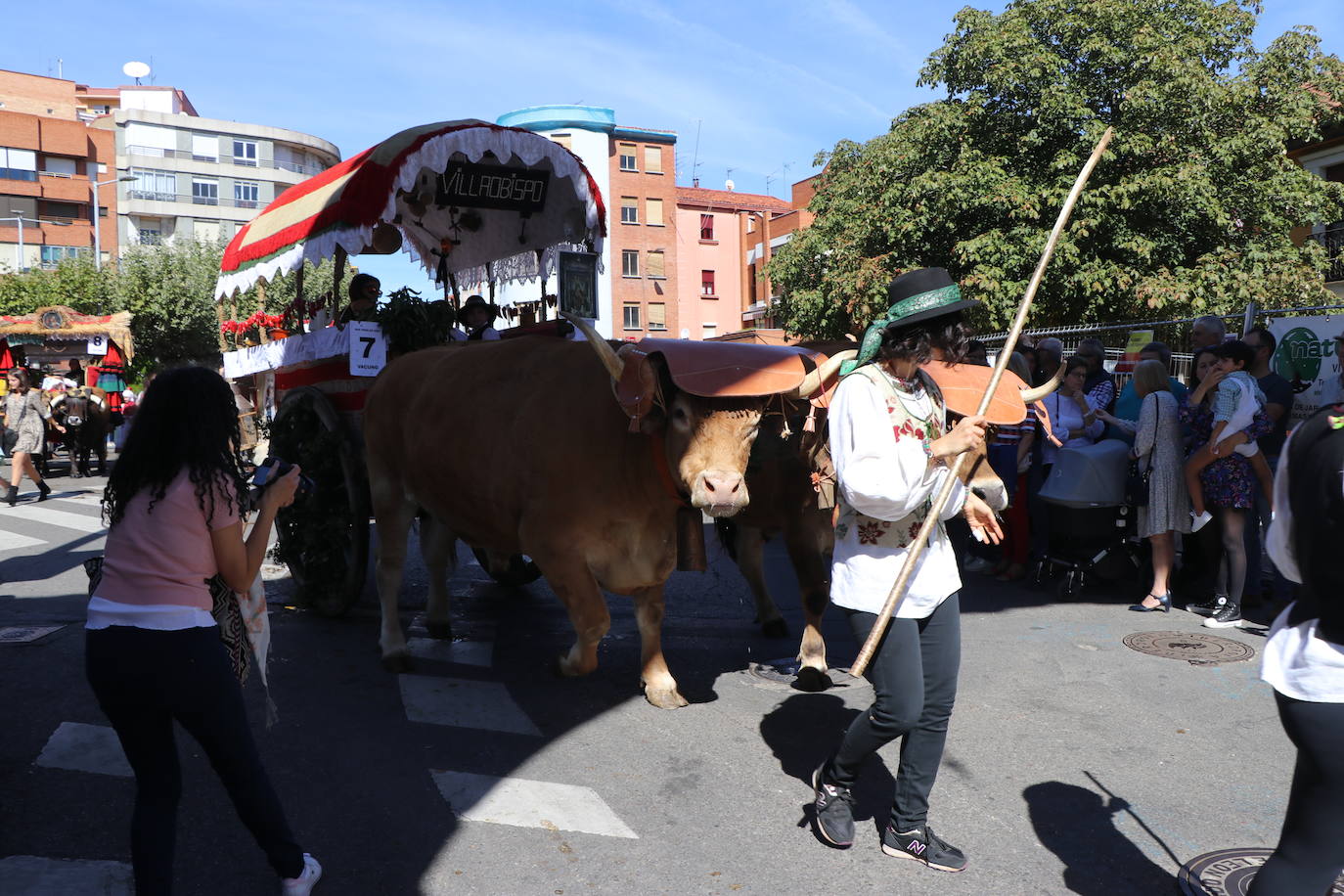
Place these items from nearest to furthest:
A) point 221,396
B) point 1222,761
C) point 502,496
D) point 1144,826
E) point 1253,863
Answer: point 221,396 → point 1253,863 → point 1144,826 → point 1222,761 → point 502,496

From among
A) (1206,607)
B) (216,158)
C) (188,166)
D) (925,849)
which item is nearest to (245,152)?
(216,158)

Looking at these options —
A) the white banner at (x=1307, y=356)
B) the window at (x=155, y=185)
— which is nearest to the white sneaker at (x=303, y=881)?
the white banner at (x=1307, y=356)

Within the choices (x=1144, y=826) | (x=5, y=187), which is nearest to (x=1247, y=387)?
(x=1144, y=826)

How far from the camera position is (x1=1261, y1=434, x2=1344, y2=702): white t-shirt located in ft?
7.62

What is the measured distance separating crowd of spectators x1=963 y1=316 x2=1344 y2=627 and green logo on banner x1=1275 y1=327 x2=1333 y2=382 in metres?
0.61

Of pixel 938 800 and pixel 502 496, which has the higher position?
pixel 502 496

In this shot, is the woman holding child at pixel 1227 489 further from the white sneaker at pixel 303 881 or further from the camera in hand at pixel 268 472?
the camera in hand at pixel 268 472

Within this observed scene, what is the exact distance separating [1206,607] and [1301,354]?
7.61 ft

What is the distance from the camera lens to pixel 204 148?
204ft

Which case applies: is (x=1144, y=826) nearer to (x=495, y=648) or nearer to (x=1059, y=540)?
(x=495, y=648)

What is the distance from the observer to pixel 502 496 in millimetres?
5230

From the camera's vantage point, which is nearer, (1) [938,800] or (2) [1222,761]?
(1) [938,800]

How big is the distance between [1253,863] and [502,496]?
135 inches

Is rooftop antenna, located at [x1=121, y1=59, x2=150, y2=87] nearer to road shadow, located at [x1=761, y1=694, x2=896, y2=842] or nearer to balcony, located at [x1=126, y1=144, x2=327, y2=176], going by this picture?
balcony, located at [x1=126, y1=144, x2=327, y2=176]
